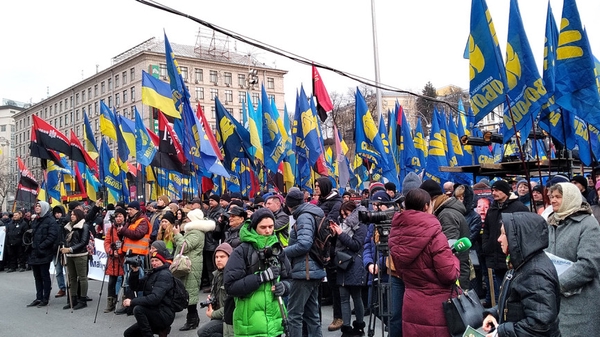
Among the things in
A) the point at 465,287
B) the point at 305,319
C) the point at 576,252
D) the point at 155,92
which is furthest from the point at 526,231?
the point at 155,92

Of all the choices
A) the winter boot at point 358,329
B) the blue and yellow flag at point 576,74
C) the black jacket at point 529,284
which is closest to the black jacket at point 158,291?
the winter boot at point 358,329

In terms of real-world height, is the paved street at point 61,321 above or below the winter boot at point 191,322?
below

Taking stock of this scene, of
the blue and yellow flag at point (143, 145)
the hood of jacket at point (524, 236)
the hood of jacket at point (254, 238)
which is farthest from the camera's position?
the blue and yellow flag at point (143, 145)

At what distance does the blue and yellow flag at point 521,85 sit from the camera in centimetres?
719

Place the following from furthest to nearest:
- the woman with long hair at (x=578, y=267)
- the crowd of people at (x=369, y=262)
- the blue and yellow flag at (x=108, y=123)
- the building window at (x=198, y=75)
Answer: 1. the building window at (x=198, y=75)
2. the blue and yellow flag at (x=108, y=123)
3. the woman with long hair at (x=578, y=267)
4. the crowd of people at (x=369, y=262)

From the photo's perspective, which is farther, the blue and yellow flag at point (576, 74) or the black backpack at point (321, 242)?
the blue and yellow flag at point (576, 74)

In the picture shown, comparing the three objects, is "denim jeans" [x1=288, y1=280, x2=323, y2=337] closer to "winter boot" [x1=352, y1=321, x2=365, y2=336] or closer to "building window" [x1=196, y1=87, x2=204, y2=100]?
"winter boot" [x1=352, y1=321, x2=365, y2=336]

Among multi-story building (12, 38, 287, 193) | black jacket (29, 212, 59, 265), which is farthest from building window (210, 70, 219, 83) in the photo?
black jacket (29, 212, 59, 265)

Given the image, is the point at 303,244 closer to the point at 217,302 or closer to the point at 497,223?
the point at 217,302

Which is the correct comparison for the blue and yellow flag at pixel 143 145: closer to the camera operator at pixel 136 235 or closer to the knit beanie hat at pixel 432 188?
the camera operator at pixel 136 235

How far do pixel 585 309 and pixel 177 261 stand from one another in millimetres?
5640

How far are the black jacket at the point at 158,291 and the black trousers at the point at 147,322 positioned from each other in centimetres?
4

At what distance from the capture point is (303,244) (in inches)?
237

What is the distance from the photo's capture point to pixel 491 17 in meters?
7.88
